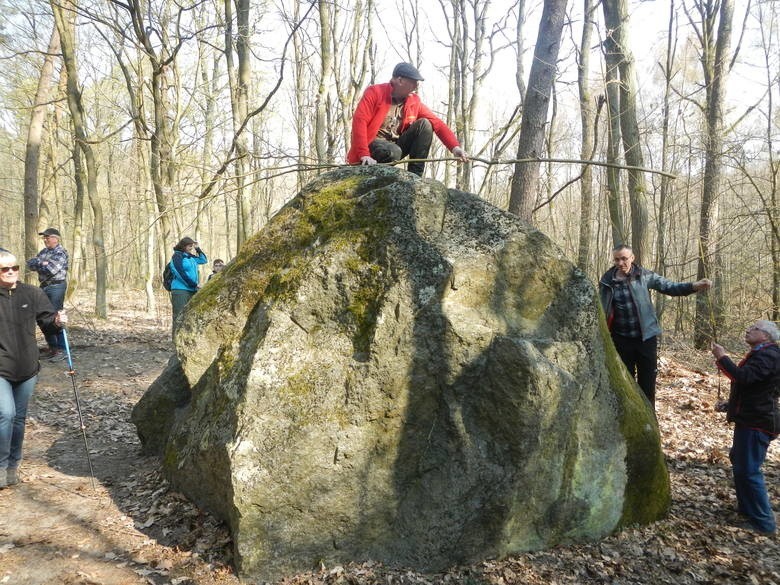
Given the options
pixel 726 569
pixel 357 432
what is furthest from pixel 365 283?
pixel 726 569

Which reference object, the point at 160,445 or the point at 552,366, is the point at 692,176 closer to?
the point at 552,366

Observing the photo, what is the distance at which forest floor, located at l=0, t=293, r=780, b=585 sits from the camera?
3.55 meters

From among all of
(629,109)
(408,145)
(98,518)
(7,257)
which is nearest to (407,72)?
(408,145)

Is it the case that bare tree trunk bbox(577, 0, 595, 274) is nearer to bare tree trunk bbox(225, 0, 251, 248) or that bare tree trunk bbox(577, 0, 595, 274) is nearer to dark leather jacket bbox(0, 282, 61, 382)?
bare tree trunk bbox(225, 0, 251, 248)

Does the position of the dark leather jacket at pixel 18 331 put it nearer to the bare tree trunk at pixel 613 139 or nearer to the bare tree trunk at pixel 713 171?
the bare tree trunk at pixel 613 139

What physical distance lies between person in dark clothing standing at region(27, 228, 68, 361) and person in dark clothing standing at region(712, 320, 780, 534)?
10.1 meters

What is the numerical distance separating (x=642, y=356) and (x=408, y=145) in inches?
145

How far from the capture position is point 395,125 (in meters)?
5.69

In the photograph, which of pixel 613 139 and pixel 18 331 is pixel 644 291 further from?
pixel 18 331

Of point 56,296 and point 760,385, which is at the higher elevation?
point 56,296

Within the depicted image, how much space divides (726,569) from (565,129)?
23500 millimetres

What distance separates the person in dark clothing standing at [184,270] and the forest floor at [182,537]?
3.29m

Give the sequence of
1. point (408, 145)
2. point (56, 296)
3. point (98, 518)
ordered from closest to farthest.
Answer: point (98, 518), point (408, 145), point (56, 296)

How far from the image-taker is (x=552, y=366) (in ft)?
12.3
